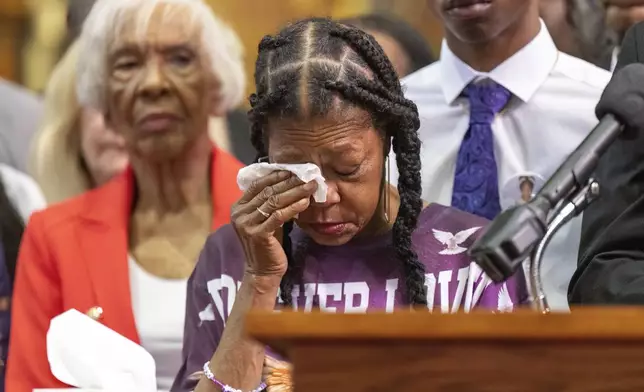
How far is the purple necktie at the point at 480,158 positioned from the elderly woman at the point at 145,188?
66 cm

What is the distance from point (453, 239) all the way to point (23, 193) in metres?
1.82

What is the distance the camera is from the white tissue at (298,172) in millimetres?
2168

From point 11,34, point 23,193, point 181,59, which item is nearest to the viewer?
point 181,59

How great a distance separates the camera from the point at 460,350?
4.65ft

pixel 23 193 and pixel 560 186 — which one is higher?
pixel 23 193

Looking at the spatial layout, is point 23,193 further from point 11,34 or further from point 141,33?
point 11,34

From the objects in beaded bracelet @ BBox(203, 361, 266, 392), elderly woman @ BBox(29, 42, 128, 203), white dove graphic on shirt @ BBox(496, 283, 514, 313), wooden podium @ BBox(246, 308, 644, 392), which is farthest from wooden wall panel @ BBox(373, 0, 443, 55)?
wooden podium @ BBox(246, 308, 644, 392)

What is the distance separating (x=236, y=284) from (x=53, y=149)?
155 centimetres

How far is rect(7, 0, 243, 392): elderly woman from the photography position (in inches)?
122

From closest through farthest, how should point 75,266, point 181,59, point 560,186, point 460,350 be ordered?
point 460,350
point 560,186
point 75,266
point 181,59

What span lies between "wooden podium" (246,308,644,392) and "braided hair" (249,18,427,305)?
806 mm

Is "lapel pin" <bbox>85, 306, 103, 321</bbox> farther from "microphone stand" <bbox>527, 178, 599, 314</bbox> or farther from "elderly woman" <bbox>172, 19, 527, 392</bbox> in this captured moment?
"microphone stand" <bbox>527, 178, 599, 314</bbox>

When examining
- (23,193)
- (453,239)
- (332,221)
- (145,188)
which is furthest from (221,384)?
(23,193)

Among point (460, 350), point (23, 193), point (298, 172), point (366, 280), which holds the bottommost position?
point (460, 350)
